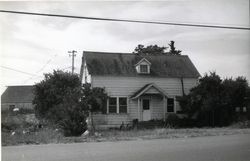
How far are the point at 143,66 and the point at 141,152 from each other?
54.4 ft

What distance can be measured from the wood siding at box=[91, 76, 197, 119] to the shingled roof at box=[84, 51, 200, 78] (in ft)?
1.18

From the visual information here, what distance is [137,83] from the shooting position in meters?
27.7

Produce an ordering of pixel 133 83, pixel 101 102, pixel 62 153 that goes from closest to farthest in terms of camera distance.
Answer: pixel 62 153 → pixel 101 102 → pixel 133 83

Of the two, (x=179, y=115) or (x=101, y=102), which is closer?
(x=101, y=102)

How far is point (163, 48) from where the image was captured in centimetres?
4356

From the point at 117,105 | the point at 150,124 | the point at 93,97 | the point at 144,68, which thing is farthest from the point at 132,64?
the point at 93,97

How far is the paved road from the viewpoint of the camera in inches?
423

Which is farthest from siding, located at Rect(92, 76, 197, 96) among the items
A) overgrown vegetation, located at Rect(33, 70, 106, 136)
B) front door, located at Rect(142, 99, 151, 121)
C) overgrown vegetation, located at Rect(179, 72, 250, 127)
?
overgrown vegetation, located at Rect(179, 72, 250, 127)

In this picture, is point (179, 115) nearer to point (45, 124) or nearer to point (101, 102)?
point (101, 102)

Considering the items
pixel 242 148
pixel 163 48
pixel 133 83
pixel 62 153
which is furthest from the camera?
pixel 163 48

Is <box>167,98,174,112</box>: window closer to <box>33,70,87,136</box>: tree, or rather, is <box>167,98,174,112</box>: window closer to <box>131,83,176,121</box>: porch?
<box>131,83,176,121</box>: porch

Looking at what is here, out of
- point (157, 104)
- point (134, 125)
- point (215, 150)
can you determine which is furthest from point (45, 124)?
point (215, 150)

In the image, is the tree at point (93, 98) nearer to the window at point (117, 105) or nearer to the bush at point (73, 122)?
the bush at point (73, 122)

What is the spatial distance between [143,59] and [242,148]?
15.9 meters
